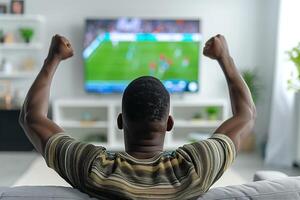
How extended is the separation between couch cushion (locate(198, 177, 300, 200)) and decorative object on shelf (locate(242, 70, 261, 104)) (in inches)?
156

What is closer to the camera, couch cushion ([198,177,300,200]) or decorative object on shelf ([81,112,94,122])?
couch cushion ([198,177,300,200])

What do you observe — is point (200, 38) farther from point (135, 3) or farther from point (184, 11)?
point (135, 3)

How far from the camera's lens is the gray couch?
1.00 metres

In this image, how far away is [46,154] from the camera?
1.05 meters

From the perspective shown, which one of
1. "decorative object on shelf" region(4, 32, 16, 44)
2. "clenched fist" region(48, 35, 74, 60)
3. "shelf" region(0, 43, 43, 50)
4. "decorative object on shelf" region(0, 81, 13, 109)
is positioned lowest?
"decorative object on shelf" region(0, 81, 13, 109)

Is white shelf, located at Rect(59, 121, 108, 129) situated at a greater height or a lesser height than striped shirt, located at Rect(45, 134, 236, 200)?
lesser

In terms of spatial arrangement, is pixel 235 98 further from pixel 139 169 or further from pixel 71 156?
pixel 71 156

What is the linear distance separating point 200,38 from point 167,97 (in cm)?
395

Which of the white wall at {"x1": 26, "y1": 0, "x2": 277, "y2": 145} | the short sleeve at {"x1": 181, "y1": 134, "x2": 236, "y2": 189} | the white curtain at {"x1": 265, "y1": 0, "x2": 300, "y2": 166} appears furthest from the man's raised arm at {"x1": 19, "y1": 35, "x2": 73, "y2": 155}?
the white wall at {"x1": 26, "y1": 0, "x2": 277, "y2": 145}

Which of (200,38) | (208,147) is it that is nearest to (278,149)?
(200,38)

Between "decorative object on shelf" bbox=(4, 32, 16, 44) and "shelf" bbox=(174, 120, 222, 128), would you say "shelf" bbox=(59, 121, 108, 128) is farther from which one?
"decorative object on shelf" bbox=(4, 32, 16, 44)

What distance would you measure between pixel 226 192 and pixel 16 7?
4572 mm

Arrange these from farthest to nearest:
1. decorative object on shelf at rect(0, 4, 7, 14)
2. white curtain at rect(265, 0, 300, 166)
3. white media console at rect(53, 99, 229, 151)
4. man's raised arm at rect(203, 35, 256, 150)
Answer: decorative object on shelf at rect(0, 4, 7, 14) < white media console at rect(53, 99, 229, 151) < white curtain at rect(265, 0, 300, 166) < man's raised arm at rect(203, 35, 256, 150)

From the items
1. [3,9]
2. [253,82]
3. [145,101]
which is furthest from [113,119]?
[145,101]
